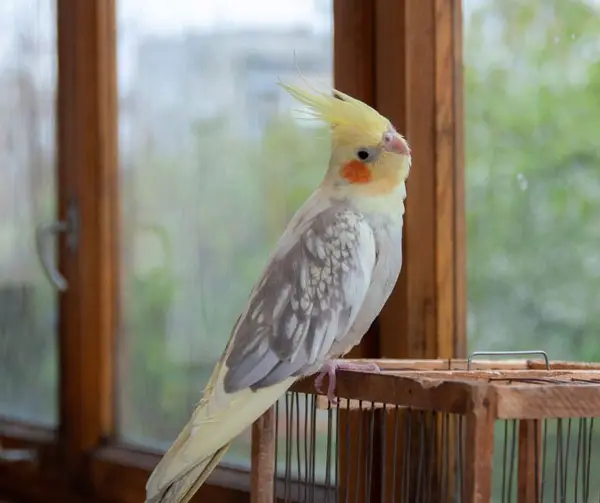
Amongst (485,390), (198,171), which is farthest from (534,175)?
(198,171)

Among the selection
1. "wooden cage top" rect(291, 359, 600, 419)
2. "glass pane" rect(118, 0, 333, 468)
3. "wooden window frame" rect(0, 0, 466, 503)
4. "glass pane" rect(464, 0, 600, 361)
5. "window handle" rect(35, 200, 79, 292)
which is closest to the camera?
"wooden cage top" rect(291, 359, 600, 419)

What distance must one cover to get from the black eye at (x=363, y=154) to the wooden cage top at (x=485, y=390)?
0.70 feet

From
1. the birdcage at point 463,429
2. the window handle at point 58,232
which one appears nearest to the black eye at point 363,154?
the birdcage at point 463,429

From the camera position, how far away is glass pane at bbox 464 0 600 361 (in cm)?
100

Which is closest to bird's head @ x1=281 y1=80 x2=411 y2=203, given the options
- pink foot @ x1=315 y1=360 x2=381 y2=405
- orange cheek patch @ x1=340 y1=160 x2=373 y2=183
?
orange cheek patch @ x1=340 y1=160 x2=373 y2=183

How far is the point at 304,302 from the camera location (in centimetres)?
83

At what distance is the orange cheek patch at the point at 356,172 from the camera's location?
896 mm

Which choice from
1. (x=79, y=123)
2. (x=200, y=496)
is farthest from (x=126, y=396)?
(x=79, y=123)

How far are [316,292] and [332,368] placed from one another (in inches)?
2.9

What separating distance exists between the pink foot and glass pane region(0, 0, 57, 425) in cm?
112

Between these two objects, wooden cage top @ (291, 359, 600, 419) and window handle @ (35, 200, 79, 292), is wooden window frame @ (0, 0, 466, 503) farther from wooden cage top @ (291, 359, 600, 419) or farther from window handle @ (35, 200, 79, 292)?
wooden cage top @ (291, 359, 600, 419)

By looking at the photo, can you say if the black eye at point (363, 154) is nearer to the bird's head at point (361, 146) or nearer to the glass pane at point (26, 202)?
the bird's head at point (361, 146)

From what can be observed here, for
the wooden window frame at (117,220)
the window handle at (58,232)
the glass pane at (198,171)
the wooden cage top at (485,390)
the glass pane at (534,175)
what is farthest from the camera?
the window handle at (58,232)

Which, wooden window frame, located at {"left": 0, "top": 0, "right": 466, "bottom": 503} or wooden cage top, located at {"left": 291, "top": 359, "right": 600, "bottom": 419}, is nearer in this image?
wooden cage top, located at {"left": 291, "top": 359, "right": 600, "bottom": 419}
